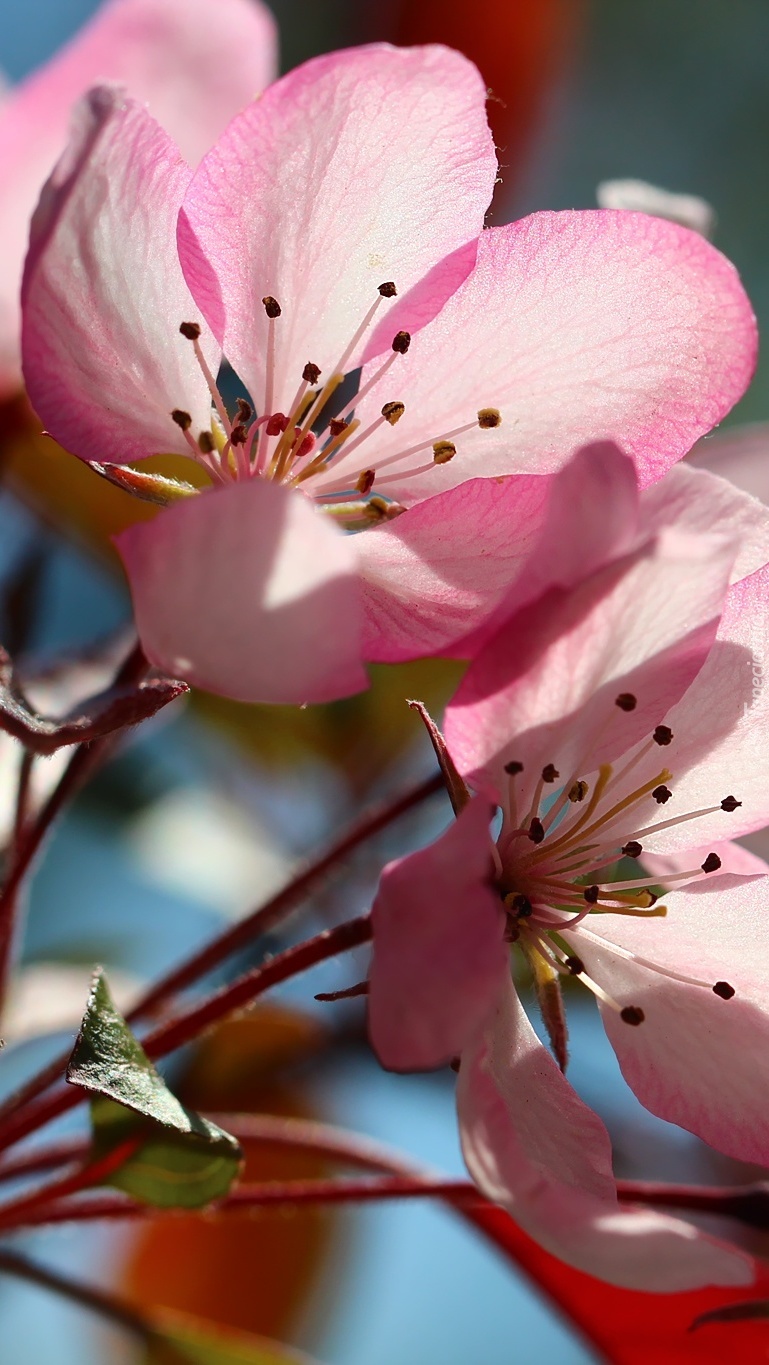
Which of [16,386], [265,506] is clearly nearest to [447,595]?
[265,506]

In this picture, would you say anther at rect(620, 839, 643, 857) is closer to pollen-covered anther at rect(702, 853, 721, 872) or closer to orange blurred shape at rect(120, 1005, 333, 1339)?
pollen-covered anther at rect(702, 853, 721, 872)

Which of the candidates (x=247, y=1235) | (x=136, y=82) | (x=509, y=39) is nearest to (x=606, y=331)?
(x=136, y=82)

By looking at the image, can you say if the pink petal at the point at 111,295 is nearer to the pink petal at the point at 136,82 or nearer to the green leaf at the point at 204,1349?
the pink petal at the point at 136,82

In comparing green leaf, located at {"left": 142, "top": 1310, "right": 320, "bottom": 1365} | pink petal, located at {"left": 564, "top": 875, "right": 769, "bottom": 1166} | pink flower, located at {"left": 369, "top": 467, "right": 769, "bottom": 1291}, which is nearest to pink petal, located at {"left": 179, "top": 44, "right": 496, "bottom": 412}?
pink flower, located at {"left": 369, "top": 467, "right": 769, "bottom": 1291}

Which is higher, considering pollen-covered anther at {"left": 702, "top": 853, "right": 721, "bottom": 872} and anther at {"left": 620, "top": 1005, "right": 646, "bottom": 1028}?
pollen-covered anther at {"left": 702, "top": 853, "right": 721, "bottom": 872}

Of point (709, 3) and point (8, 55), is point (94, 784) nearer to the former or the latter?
point (8, 55)

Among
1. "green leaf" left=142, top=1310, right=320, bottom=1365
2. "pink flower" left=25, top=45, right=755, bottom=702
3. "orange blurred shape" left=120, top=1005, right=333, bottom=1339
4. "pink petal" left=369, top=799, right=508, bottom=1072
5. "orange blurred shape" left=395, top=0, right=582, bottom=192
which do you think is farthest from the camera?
"orange blurred shape" left=395, top=0, right=582, bottom=192
